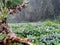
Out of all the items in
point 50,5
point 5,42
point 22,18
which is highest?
point 5,42

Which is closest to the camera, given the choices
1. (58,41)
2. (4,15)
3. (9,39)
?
(9,39)

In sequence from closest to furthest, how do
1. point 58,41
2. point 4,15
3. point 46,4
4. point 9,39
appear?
point 9,39, point 4,15, point 58,41, point 46,4

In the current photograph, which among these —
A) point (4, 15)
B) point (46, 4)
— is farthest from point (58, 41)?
point (46, 4)

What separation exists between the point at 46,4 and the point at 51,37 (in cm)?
1027

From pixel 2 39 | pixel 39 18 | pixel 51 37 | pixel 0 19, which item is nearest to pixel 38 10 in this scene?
pixel 39 18

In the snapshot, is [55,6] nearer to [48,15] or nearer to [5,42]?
[48,15]

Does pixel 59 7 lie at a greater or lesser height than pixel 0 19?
lesser

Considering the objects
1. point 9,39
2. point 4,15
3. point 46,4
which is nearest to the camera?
point 9,39

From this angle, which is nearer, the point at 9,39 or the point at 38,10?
the point at 9,39

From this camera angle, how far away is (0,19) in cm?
351

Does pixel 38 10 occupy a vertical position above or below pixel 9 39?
below

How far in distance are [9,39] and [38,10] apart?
45.2 feet

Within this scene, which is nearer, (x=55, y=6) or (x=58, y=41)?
(x=58, y=41)

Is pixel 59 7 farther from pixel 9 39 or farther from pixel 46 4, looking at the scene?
pixel 9 39
